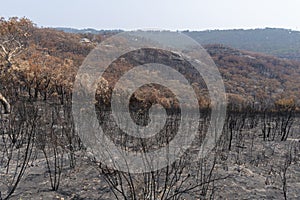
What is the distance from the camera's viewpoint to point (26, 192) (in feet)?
13.9

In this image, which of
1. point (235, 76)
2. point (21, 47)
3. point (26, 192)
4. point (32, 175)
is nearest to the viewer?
point (26, 192)

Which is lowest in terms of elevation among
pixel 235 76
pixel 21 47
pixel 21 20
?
pixel 235 76

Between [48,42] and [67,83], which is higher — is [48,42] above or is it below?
above

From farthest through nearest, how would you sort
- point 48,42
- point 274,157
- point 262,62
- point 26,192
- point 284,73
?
point 262,62
point 284,73
point 48,42
point 274,157
point 26,192

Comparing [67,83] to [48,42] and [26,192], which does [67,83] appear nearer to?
[26,192]

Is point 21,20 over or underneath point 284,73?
over

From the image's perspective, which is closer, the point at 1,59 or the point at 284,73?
the point at 1,59

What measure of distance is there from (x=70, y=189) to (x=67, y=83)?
1213 cm

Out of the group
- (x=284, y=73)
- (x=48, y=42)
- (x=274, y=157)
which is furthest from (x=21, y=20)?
(x=284, y=73)

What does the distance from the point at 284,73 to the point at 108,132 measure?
86314mm

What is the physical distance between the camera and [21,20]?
14992 millimetres

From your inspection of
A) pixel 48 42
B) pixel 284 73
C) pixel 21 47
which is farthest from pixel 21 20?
pixel 284 73

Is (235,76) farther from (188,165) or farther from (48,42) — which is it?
(188,165)

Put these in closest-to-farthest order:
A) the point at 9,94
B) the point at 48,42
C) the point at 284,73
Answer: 1. the point at 9,94
2. the point at 48,42
3. the point at 284,73
